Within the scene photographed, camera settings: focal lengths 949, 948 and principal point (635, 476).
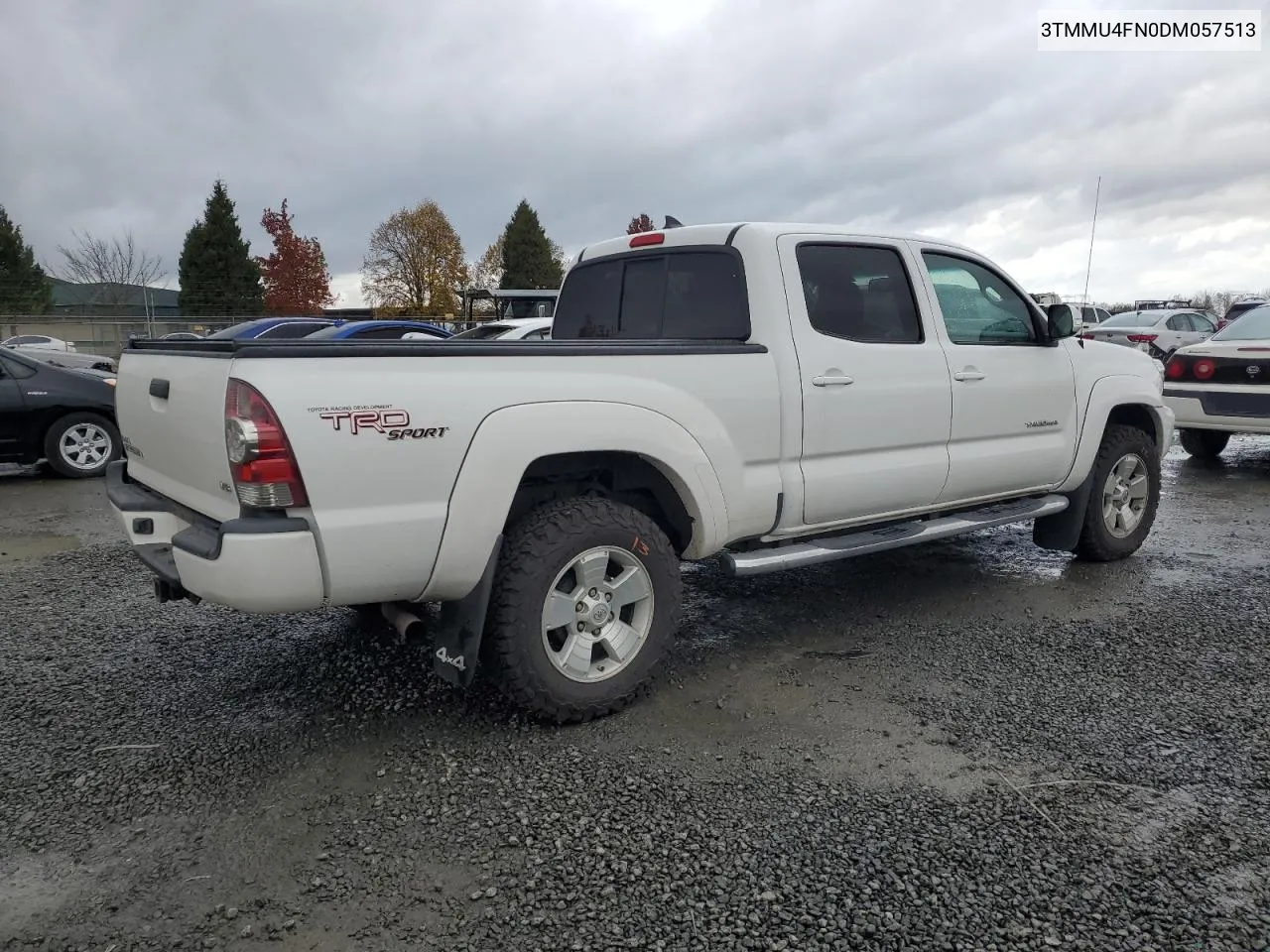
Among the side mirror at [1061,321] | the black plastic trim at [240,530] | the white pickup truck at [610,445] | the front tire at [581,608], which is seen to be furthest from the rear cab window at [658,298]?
the black plastic trim at [240,530]

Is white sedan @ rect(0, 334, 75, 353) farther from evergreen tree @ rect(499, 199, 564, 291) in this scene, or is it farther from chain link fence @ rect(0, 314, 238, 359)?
evergreen tree @ rect(499, 199, 564, 291)

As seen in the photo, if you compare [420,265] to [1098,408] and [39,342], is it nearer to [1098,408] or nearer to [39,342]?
[39,342]

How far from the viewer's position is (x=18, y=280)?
45.3m

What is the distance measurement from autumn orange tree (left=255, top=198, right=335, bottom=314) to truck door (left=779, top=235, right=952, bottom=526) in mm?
45389

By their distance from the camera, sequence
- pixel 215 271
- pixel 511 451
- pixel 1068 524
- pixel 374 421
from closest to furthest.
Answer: pixel 374 421
pixel 511 451
pixel 1068 524
pixel 215 271

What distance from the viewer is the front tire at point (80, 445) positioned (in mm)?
9500

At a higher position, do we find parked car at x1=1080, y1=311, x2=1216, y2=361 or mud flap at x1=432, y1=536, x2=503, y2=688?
parked car at x1=1080, y1=311, x2=1216, y2=361

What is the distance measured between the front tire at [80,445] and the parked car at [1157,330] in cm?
1633

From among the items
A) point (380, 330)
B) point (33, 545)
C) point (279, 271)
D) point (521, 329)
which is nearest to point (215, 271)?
point (279, 271)

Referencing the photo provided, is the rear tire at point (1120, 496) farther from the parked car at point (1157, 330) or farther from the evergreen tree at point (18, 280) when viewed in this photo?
the evergreen tree at point (18, 280)

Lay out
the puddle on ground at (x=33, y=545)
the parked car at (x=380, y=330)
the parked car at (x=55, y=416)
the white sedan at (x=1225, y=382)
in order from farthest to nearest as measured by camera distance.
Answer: the parked car at (x=380, y=330)
the parked car at (x=55, y=416)
the white sedan at (x=1225, y=382)
the puddle on ground at (x=33, y=545)

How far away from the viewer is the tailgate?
3092 millimetres

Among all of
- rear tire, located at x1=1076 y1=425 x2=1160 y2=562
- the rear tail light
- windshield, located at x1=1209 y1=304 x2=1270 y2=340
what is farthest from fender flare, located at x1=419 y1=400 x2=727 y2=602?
windshield, located at x1=1209 y1=304 x2=1270 y2=340

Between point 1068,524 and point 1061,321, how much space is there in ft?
4.26
